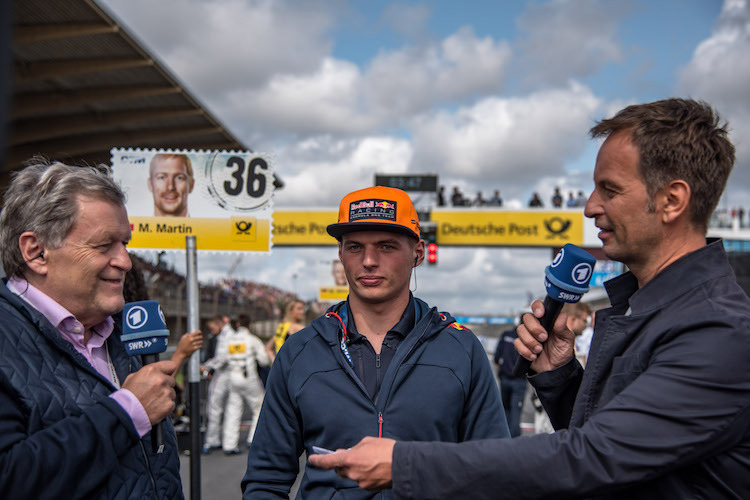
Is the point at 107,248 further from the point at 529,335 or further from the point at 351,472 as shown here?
the point at 529,335

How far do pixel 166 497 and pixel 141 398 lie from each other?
470 mm

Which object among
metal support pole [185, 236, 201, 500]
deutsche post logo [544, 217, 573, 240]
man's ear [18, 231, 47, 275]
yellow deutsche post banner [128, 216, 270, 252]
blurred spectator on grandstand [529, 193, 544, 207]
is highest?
blurred spectator on grandstand [529, 193, 544, 207]

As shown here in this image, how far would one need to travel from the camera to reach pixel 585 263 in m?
2.12

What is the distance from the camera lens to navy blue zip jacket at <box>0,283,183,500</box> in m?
1.80

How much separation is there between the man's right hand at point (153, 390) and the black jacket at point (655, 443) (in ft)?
3.07

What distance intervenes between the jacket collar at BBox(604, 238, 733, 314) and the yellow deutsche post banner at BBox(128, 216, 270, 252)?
3757mm

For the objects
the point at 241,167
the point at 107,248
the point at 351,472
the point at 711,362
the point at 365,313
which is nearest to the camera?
the point at 711,362

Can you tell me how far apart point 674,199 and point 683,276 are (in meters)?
0.20

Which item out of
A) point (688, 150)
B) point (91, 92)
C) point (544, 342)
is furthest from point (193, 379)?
point (91, 92)

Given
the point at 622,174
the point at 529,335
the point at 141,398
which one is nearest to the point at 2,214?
the point at 141,398

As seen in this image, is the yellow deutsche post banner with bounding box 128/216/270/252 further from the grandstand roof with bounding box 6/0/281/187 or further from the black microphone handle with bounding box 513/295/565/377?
the grandstand roof with bounding box 6/0/281/187

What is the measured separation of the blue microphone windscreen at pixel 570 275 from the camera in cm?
210

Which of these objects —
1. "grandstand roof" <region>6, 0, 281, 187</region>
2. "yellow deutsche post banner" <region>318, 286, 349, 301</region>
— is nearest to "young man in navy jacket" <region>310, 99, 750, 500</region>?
"grandstand roof" <region>6, 0, 281, 187</region>

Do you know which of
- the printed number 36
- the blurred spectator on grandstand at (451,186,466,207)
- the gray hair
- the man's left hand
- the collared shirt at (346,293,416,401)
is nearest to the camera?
the man's left hand
